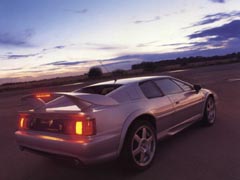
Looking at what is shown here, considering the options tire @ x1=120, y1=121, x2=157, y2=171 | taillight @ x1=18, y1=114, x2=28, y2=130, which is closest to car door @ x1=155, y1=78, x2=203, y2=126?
tire @ x1=120, y1=121, x2=157, y2=171

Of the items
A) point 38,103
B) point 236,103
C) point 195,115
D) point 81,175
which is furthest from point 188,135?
point 236,103

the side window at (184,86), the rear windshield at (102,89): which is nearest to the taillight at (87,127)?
the rear windshield at (102,89)

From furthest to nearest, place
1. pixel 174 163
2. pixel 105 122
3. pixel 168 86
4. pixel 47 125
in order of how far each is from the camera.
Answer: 1. pixel 168 86
2. pixel 174 163
3. pixel 47 125
4. pixel 105 122

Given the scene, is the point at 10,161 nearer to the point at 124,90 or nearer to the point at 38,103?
the point at 38,103

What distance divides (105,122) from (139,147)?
0.84m

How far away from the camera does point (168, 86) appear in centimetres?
616

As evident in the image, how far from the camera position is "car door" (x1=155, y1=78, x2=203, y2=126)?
5.92 m

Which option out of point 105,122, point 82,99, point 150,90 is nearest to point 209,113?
point 150,90

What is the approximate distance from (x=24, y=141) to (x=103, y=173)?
1324mm

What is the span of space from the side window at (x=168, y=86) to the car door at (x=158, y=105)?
0.18 m

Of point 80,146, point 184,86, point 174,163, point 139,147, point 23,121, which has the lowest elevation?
point 174,163

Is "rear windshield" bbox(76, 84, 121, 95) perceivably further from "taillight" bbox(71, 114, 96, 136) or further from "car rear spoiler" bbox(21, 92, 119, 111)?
"taillight" bbox(71, 114, 96, 136)

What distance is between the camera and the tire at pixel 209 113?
720 centimetres

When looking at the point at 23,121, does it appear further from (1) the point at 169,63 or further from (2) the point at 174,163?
(1) the point at 169,63
